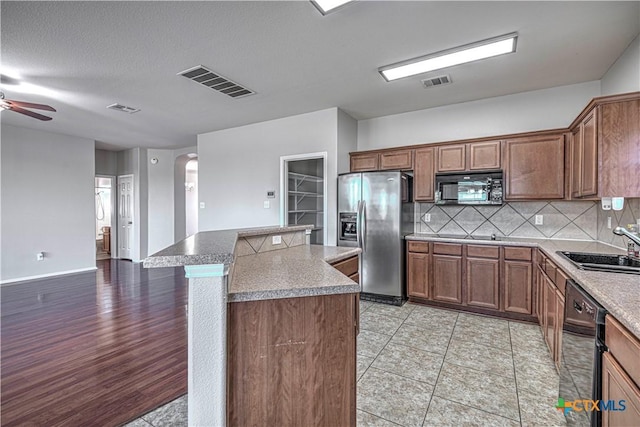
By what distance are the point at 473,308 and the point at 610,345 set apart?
7.90ft

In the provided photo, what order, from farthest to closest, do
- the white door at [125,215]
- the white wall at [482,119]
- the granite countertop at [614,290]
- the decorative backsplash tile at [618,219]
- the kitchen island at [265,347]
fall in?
the white door at [125,215] → the white wall at [482,119] → the decorative backsplash tile at [618,219] → the kitchen island at [265,347] → the granite countertop at [614,290]

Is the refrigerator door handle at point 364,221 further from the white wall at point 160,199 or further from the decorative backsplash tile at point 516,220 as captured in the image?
the white wall at point 160,199

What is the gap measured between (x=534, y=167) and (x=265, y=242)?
316 cm

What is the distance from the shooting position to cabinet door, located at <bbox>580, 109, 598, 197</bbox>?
2334 mm

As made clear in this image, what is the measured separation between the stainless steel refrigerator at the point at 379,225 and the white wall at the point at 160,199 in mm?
5233

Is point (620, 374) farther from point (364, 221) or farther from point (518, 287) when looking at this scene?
point (364, 221)

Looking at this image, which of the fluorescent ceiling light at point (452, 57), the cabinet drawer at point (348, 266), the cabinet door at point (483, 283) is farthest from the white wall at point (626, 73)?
the cabinet drawer at point (348, 266)

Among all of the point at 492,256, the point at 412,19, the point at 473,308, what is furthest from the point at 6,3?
the point at 473,308

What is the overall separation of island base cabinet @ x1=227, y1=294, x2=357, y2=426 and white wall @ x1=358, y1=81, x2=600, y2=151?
3592 millimetres

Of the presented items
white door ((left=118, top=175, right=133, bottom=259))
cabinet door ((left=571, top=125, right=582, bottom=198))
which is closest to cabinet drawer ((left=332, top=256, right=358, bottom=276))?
cabinet door ((left=571, top=125, right=582, bottom=198))

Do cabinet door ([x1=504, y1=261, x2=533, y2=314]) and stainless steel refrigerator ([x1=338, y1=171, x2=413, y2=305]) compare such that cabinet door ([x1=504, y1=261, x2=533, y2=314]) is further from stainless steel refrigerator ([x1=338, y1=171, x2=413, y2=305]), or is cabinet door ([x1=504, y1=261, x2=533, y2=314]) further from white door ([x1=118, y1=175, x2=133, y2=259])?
white door ([x1=118, y1=175, x2=133, y2=259])

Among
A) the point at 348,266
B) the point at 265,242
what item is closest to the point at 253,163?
the point at 265,242

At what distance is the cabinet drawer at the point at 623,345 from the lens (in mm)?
1022

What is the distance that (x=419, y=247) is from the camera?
12.5ft
